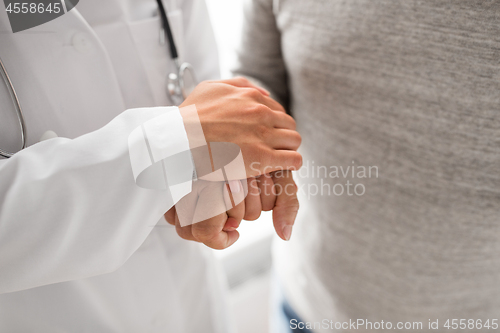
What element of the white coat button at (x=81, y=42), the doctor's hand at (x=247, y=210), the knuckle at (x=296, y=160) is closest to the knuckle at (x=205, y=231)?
the doctor's hand at (x=247, y=210)

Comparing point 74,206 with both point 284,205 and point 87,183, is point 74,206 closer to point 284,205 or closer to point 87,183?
point 87,183

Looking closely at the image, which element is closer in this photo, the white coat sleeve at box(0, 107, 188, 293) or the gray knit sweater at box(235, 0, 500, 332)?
the white coat sleeve at box(0, 107, 188, 293)

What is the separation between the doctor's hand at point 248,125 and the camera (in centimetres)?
38

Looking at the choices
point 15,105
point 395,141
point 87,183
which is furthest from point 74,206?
point 395,141

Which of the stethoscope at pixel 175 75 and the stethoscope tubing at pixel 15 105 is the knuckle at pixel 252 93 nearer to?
the stethoscope at pixel 175 75

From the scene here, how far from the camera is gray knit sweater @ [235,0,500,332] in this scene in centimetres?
42

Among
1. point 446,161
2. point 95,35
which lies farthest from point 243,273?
point 95,35

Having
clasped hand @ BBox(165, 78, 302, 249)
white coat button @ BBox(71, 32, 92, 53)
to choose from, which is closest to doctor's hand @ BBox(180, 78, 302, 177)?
clasped hand @ BBox(165, 78, 302, 249)

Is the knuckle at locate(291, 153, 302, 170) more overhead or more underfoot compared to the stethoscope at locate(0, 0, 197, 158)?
more underfoot

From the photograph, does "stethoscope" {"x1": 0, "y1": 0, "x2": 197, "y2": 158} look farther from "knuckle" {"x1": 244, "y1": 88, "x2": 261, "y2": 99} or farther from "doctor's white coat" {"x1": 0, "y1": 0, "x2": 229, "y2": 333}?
"knuckle" {"x1": 244, "y1": 88, "x2": 261, "y2": 99}

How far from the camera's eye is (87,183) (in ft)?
1.10

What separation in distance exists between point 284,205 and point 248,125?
12 cm

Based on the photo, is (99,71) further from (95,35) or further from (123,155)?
(123,155)

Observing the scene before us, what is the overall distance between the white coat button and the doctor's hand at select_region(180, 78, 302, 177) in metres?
0.15
